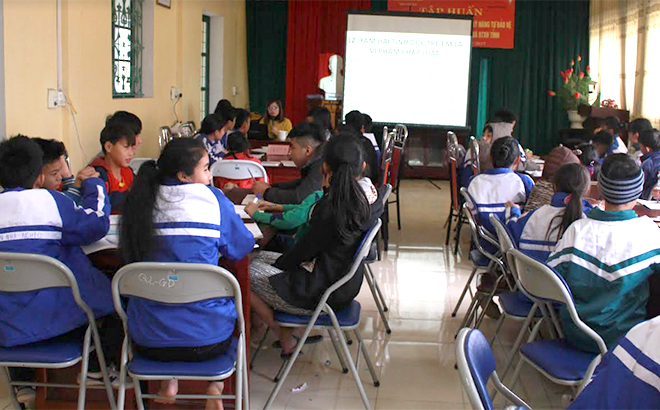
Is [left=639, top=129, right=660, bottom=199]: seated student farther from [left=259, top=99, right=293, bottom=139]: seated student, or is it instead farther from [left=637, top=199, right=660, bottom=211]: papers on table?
[left=259, top=99, right=293, bottom=139]: seated student

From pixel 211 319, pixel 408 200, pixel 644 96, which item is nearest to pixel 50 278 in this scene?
pixel 211 319

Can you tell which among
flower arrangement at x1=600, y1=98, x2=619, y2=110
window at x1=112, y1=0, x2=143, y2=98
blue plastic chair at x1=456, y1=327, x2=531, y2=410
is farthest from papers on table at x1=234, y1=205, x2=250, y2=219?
flower arrangement at x1=600, y1=98, x2=619, y2=110

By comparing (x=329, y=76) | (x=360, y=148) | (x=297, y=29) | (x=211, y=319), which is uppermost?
(x=297, y=29)

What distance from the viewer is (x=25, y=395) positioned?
2717mm

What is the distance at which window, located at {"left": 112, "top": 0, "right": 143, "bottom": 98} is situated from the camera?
6.07 m

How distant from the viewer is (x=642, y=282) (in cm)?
236

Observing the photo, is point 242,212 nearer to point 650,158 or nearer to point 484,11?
point 650,158

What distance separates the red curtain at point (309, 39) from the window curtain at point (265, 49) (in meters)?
0.19

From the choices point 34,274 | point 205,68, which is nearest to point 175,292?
point 34,274

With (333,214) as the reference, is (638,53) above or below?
above

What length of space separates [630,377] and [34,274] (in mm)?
1741

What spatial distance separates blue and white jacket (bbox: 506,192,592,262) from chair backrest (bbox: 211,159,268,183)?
1.68m

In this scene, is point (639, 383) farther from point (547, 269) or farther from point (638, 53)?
point (638, 53)

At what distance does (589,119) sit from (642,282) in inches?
273
